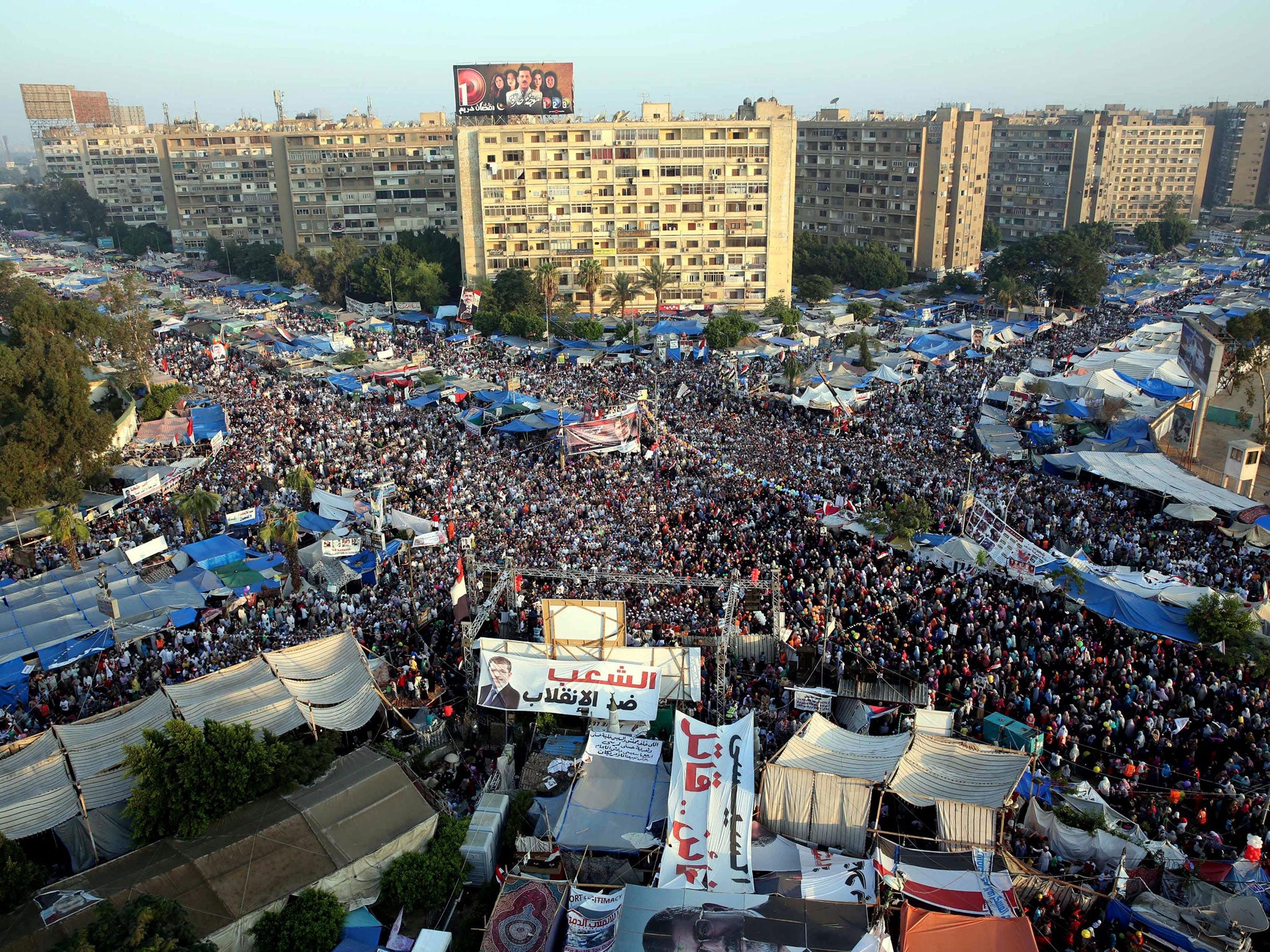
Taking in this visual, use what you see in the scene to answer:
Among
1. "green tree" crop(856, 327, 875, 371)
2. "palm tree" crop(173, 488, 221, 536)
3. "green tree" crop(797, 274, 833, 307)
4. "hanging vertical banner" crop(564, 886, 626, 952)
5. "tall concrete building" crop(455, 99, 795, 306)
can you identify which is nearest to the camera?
"hanging vertical banner" crop(564, 886, 626, 952)

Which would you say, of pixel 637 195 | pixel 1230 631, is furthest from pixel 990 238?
pixel 1230 631

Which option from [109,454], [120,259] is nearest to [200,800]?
[109,454]

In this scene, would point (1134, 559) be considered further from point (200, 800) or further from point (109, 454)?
point (109, 454)

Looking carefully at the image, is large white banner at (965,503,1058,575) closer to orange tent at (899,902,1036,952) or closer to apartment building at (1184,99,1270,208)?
orange tent at (899,902,1036,952)

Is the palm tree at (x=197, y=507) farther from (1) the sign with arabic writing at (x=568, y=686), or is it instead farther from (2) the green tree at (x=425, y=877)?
(2) the green tree at (x=425, y=877)

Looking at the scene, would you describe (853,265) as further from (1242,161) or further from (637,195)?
(1242,161)

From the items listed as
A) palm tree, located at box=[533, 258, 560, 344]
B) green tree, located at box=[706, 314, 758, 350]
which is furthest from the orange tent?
palm tree, located at box=[533, 258, 560, 344]
